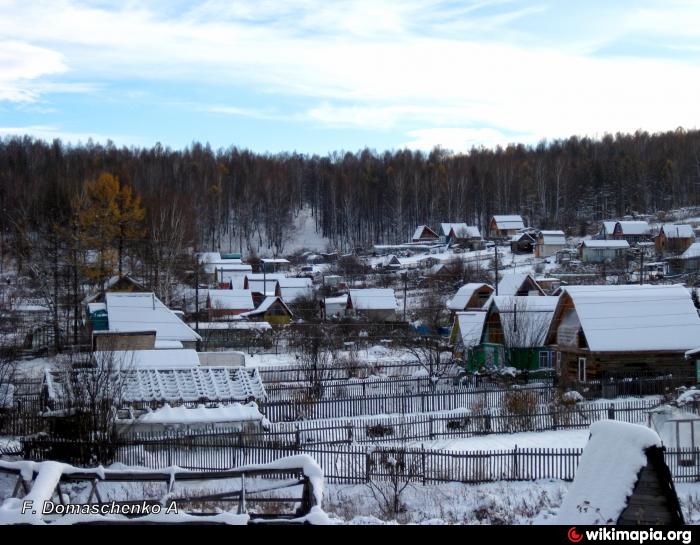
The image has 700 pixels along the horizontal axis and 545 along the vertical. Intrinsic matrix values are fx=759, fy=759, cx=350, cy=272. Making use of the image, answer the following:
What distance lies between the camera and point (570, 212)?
99.9m

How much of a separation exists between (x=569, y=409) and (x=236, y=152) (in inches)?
4335

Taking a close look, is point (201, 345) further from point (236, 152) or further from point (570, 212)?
point (236, 152)

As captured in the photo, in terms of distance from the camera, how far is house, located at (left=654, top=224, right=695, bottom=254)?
70062mm

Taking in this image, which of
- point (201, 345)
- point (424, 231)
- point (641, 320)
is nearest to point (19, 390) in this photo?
point (201, 345)

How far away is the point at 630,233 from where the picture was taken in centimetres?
7700

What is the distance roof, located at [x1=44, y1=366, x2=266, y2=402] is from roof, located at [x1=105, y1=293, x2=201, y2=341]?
966 cm

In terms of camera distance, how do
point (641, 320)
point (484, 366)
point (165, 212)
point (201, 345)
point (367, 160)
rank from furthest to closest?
point (367, 160), point (165, 212), point (201, 345), point (484, 366), point (641, 320)

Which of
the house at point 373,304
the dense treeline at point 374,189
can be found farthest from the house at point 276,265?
the house at point 373,304

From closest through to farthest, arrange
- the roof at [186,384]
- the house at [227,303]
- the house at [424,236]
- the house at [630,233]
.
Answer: the roof at [186,384], the house at [227,303], the house at [630,233], the house at [424,236]

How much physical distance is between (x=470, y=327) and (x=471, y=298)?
435 inches

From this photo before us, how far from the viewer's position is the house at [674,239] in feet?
230

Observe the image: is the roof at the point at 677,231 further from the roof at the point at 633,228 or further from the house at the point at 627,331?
the house at the point at 627,331

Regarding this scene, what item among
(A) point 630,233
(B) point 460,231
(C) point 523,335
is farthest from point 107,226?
(A) point 630,233

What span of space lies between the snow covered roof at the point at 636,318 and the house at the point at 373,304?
21085mm
